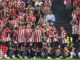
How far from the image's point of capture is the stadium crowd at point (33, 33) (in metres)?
19.4

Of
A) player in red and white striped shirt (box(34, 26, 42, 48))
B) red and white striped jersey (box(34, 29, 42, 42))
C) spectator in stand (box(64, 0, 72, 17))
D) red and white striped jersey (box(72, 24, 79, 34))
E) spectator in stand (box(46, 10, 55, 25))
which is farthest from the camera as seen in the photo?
spectator in stand (box(64, 0, 72, 17))

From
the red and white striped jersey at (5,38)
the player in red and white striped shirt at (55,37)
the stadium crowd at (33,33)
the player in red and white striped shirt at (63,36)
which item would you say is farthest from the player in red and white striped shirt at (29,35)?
the player in red and white striped shirt at (63,36)

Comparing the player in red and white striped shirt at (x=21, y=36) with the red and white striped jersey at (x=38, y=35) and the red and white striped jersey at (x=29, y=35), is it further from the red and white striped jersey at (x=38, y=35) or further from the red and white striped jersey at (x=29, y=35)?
the red and white striped jersey at (x=38, y=35)

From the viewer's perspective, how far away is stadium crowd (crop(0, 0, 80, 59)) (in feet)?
63.6

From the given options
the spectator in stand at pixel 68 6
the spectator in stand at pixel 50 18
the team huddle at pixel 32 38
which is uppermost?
the spectator in stand at pixel 68 6

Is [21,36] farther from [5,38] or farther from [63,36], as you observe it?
[63,36]

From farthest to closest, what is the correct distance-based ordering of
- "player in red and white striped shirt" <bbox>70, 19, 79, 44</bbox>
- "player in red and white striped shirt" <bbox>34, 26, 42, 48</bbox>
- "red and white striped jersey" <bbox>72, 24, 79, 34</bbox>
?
"red and white striped jersey" <bbox>72, 24, 79, 34</bbox> → "player in red and white striped shirt" <bbox>70, 19, 79, 44</bbox> → "player in red and white striped shirt" <bbox>34, 26, 42, 48</bbox>

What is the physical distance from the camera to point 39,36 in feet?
65.5

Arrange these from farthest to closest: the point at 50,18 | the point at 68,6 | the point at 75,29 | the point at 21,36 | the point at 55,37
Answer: the point at 68,6
the point at 50,18
the point at 75,29
the point at 21,36
the point at 55,37

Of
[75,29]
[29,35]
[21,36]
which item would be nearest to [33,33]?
[29,35]

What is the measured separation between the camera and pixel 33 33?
65.9 feet

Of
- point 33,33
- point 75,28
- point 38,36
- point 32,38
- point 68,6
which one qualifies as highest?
point 68,6

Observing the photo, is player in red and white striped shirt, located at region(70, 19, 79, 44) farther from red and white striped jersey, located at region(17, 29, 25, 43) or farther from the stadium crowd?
red and white striped jersey, located at region(17, 29, 25, 43)

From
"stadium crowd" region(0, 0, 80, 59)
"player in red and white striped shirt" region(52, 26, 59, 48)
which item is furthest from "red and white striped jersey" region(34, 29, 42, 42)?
"player in red and white striped shirt" region(52, 26, 59, 48)
